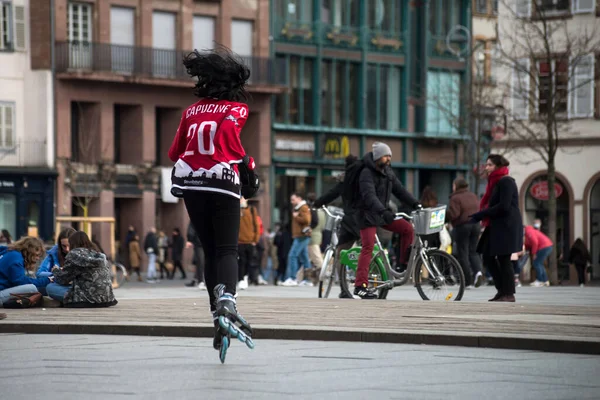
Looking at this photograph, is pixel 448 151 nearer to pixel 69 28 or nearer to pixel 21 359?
pixel 69 28

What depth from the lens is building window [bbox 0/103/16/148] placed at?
5144 cm

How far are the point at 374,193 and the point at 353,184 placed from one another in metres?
0.67

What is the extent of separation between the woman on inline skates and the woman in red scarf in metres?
7.33

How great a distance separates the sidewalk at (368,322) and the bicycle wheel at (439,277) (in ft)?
5.73

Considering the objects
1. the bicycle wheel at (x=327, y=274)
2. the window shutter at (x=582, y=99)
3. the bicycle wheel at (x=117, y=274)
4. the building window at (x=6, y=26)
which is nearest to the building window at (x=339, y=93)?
the window shutter at (x=582, y=99)

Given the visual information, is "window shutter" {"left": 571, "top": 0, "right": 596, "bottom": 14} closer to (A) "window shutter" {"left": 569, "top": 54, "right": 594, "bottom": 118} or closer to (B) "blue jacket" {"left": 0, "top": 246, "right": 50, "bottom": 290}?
(A) "window shutter" {"left": 569, "top": 54, "right": 594, "bottom": 118}

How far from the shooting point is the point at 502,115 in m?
45.7

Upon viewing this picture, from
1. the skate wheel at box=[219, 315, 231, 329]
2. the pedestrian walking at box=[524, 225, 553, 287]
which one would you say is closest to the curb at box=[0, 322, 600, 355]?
the skate wheel at box=[219, 315, 231, 329]

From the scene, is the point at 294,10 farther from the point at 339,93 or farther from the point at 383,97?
the point at 383,97

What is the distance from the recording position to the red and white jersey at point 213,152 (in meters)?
10.4

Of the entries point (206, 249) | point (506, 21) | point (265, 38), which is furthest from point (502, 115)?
point (206, 249)

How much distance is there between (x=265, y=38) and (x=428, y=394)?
4844cm

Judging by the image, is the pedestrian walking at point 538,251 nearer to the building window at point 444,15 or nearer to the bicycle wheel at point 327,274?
the bicycle wheel at point 327,274

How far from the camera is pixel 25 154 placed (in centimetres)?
5112
